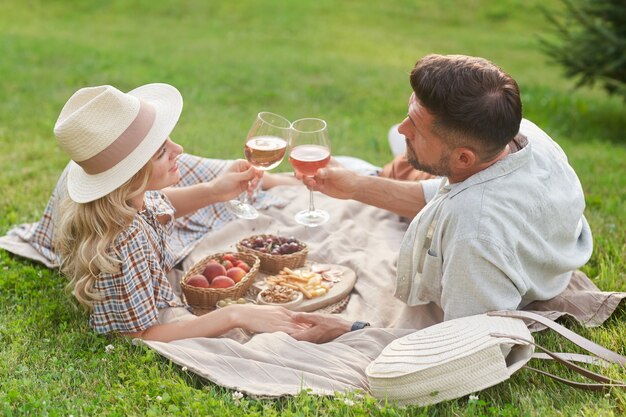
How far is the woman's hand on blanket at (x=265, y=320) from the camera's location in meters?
4.38

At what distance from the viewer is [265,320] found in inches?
174

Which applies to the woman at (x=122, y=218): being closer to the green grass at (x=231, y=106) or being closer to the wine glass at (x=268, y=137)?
the green grass at (x=231, y=106)

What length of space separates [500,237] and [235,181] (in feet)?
6.39

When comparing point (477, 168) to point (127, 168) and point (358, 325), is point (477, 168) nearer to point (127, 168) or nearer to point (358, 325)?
point (358, 325)

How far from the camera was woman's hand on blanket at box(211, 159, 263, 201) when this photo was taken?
506cm

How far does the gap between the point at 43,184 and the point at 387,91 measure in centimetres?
606

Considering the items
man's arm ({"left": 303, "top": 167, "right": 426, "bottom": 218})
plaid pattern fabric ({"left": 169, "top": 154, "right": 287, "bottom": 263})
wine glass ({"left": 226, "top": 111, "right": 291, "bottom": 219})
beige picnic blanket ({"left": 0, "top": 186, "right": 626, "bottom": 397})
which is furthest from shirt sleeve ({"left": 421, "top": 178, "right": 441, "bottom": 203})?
plaid pattern fabric ({"left": 169, "top": 154, "right": 287, "bottom": 263})

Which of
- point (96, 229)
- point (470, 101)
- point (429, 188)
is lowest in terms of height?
point (429, 188)

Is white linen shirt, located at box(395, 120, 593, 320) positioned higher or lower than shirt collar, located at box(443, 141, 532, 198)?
lower

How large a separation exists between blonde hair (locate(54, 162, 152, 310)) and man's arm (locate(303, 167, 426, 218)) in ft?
3.87

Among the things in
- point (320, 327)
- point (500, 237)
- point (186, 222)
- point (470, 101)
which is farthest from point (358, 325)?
point (186, 222)

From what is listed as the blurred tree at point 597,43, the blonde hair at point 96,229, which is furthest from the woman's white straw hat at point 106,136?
the blurred tree at point 597,43

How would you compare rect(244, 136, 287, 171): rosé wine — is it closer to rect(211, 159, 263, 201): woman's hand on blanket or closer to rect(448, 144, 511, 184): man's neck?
rect(211, 159, 263, 201): woman's hand on blanket

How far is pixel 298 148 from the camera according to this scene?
4.55 metres
